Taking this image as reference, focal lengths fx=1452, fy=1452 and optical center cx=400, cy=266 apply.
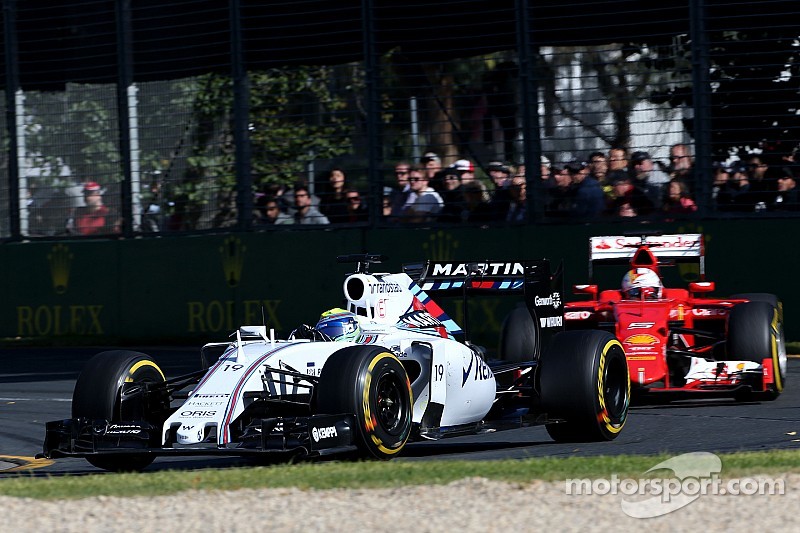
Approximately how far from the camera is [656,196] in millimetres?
16688

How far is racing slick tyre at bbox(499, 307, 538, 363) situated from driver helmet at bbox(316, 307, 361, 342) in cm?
247

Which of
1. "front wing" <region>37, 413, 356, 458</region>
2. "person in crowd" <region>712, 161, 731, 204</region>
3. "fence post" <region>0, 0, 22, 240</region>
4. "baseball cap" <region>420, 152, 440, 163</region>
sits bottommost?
"front wing" <region>37, 413, 356, 458</region>

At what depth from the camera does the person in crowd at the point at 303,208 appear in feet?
61.4

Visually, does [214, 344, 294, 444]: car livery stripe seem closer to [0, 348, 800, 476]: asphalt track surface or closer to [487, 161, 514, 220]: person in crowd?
[0, 348, 800, 476]: asphalt track surface

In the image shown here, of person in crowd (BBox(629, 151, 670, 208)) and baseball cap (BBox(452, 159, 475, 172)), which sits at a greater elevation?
baseball cap (BBox(452, 159, 475, 172))

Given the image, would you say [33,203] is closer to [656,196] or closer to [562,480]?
[656,196]

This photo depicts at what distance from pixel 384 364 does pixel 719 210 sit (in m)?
8.87

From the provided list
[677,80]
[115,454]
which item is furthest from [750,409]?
[677,80]

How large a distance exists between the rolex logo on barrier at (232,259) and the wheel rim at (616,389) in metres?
9.64

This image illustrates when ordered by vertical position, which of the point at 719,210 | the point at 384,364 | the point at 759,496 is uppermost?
the point at 719,210

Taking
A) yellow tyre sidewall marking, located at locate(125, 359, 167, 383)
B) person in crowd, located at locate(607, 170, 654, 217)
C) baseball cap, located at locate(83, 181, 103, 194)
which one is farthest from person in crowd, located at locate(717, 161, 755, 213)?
yellow tyre sidewall marking, located at locate(125, 359, 167, 383)

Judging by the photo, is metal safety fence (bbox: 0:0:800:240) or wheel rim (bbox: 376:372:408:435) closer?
wheel rim (bbox: 376:372:408:435)

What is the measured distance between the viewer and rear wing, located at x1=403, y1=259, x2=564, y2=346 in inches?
414

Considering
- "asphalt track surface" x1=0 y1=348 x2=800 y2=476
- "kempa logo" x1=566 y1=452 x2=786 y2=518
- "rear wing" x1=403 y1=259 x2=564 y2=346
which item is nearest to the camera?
"kempa logo" x1=566 y1=452 x2=786 y2=518
